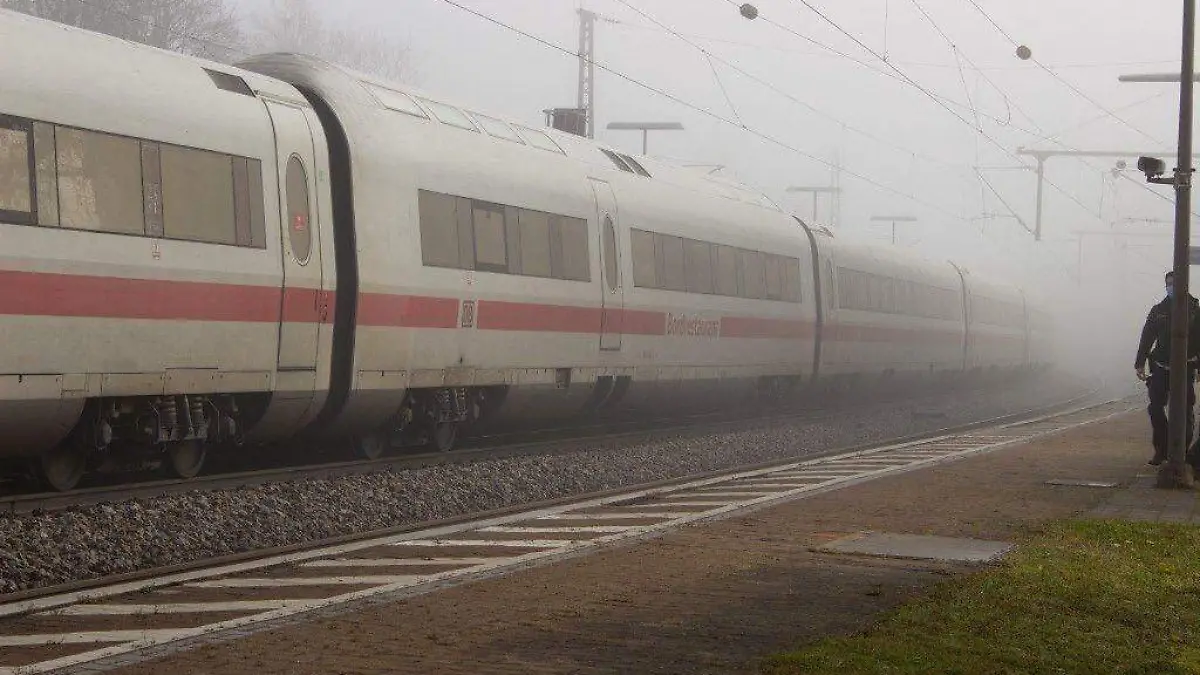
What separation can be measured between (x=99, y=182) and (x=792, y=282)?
64.0 ft

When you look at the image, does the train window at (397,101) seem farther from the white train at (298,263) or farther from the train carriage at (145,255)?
the train carriage at (145,255)

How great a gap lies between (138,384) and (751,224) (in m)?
17.1

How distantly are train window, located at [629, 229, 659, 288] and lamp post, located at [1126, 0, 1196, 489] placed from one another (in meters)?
7.40

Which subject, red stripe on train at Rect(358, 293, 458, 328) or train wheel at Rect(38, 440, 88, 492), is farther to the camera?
red stripe on train at Rect(358, 293, 458, 328)

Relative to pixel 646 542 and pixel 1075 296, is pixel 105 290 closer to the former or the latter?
pixel 646 542

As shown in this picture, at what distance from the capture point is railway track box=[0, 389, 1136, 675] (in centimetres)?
813

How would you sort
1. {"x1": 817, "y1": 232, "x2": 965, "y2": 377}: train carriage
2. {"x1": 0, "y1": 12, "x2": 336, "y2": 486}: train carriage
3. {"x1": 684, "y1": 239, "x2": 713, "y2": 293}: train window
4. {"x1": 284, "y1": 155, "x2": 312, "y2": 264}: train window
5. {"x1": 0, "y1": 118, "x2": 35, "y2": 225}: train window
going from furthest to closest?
1. {"x1": 817, "y1": 232, "x2": 965, "y2": 377}: train carriage
2. {"x1": 684, "y1": 239, "x2": 713, "y2": 293}: train window
3. {"x1": 284, "y1": 155, "x2": 312, "y2": 264}: train window
4. {"x1": 0, "y1": 12, "x2": 336, "y2": 486}: train carriage
5. {"x1": 0, "y1": 118, "x2": 35, "y2": 225}: train window

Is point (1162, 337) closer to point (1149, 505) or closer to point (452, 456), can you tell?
point (1149, 505)

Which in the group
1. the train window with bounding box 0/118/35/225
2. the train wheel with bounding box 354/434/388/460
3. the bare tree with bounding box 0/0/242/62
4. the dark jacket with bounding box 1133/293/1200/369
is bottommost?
the train wheel with bounding box 354/434/388/460

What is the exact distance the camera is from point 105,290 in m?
13.1

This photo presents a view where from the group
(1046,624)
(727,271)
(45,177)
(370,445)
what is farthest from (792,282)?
(1046,624)

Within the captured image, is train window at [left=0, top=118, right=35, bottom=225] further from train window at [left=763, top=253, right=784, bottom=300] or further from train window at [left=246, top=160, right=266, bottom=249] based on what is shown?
train window at [left=763, top=253, right=784, bottom=300]

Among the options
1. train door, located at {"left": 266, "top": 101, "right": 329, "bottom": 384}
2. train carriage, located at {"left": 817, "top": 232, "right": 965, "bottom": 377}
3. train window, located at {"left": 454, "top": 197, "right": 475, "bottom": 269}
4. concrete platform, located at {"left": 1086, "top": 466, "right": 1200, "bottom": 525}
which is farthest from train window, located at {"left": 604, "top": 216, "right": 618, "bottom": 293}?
train carriage, located at {"left": 817, "top": 232, "right": 965, "bottom": 377}

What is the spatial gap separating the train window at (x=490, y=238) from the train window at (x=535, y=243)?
1.61ft
